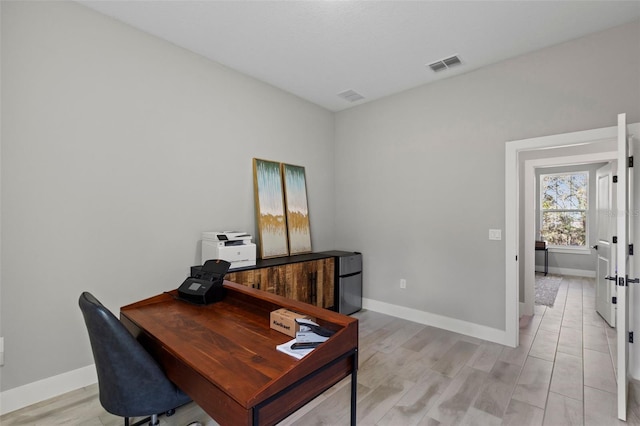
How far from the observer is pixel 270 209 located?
380cm

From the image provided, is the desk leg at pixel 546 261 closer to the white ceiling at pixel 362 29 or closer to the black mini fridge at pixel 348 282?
the black mini fridge at pixel 348 282

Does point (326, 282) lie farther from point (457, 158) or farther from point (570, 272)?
point (570, 272)

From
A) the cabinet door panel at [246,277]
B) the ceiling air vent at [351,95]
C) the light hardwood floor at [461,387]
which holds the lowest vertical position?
the light hardwood floor at [461,387]

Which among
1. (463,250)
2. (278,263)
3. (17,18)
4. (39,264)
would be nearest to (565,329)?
(463,250)

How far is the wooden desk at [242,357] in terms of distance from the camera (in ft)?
3.63

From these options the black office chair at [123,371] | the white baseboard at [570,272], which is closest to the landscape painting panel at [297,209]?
the black office chair at [123,371]

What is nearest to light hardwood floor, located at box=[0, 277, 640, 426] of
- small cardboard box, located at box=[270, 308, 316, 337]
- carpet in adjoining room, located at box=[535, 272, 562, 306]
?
small cardboard box, located at box=[270, 308, 316, 337]

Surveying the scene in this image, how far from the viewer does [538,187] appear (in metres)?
7.34

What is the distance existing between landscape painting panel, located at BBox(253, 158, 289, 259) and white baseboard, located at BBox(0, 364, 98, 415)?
6.21ft

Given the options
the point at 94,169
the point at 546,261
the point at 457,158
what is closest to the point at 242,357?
the point at 94,169

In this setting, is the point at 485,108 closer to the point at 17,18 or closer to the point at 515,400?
the point at 515,400

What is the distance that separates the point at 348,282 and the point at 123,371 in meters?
3.10

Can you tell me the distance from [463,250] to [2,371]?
4.22 meters

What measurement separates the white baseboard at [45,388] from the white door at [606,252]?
5.25m
